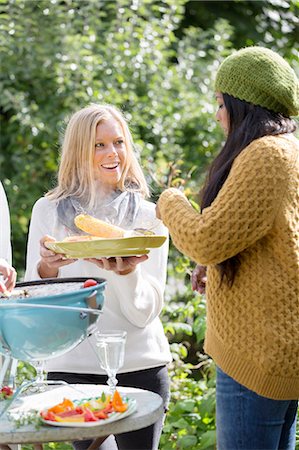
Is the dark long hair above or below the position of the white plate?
above

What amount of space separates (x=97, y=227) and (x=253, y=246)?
22.0 inches

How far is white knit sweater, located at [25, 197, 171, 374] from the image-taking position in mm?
2842

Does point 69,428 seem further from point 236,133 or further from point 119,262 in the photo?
point 236,133

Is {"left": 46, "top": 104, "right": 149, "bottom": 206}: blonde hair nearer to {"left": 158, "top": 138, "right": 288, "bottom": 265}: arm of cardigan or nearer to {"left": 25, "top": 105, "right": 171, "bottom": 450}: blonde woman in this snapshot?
{"left": 25, "top": 105, "right": 171, "bottom": 450}: blonde woman

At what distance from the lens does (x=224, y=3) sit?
8477mm

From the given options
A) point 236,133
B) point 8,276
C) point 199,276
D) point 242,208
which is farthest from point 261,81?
point 8,276

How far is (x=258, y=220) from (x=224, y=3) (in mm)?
6515

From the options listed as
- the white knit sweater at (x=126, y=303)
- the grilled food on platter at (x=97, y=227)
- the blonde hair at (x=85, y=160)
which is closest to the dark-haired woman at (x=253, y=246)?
the grilled food on platter at (x=97, y=227)

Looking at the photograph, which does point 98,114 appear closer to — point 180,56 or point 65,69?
point 65,69

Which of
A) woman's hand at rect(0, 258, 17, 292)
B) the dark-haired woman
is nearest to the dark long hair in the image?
the dark-haired woman

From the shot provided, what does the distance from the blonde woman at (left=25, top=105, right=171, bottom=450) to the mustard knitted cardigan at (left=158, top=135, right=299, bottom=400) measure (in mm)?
483

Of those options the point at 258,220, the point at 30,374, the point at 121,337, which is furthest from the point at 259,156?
the point at 30,374

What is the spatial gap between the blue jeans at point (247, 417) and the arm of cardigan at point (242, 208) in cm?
34

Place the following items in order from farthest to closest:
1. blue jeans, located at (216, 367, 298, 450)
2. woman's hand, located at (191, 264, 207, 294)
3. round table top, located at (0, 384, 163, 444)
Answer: woman's hand, located at (191, 264, 207, 294), blue jeans, located at (216, 367, 298, 450), round table top, located at (0, 384, 163, 444)
